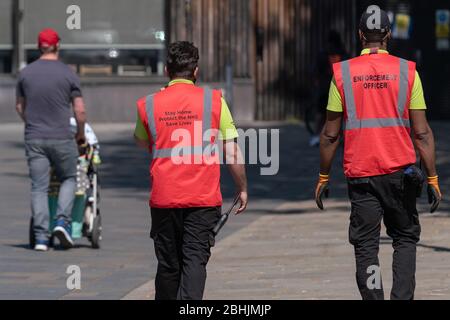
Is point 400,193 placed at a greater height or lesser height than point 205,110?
lesser

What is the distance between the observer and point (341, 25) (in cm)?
2811

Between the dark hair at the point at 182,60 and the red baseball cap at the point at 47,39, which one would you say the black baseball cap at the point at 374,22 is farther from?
the red baseball cap at the point at 47,39

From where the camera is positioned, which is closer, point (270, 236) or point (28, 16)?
point (270, 236)

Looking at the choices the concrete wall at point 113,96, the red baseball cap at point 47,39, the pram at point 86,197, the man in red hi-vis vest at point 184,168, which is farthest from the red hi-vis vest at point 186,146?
the concrete wall at point 113,96

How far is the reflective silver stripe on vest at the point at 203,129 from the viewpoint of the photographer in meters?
8.12

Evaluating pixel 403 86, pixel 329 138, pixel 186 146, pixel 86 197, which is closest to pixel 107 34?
pixel 86 197

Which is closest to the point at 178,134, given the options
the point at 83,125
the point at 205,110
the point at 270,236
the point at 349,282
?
the point at 205,110

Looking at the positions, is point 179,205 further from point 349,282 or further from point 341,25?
point 341,25

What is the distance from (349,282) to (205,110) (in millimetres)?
3138

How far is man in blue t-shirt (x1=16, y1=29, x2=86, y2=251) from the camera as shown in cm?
1295

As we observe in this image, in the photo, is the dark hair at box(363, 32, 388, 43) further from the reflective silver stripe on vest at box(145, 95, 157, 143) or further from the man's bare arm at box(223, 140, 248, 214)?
the reflective silver stripe on vest at box(145, 95, 157, 143)

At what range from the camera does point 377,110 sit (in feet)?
28.1
